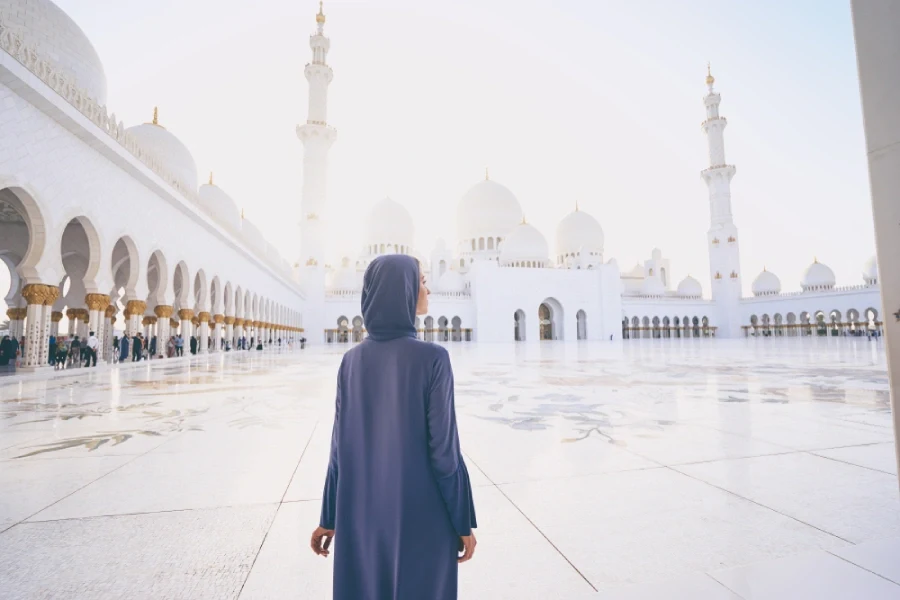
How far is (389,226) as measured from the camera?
31.3m

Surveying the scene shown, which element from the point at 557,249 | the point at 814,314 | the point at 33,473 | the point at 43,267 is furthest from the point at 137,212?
the point at 814,314

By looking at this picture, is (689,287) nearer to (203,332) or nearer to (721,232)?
(721,232)

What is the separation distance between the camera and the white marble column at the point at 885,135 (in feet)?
3.43

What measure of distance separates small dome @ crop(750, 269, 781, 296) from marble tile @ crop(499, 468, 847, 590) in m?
39.3

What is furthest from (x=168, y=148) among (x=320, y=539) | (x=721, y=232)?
(x=721, y=232)

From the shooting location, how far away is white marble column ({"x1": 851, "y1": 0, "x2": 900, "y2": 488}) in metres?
1.04

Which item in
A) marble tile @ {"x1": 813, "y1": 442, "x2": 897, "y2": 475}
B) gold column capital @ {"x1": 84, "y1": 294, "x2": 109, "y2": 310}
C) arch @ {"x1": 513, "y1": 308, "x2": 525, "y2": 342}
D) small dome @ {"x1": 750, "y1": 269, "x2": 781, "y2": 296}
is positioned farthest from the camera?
small dome @ {"x1": 750, "y1": 269, "x2": 781, "y2": 296}

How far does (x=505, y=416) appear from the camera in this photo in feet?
10.2

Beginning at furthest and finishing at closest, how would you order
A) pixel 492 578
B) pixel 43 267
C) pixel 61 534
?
pixel 43 267
pixel 61 534
pixel 492 578

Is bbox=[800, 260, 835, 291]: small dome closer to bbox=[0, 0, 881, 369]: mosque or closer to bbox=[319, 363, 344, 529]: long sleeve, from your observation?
bbox=[0, 0, 881, 369]: mosque

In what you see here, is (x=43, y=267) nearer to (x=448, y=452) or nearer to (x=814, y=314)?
(x=448, y=452)

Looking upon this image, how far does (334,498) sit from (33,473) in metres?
1.76

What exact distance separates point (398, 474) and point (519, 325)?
27.3 meters

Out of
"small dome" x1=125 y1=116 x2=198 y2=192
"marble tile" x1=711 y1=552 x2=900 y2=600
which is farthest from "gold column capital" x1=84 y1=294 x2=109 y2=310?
→ "marble tile" x1=711 y1=552 x2=900 y2=600
